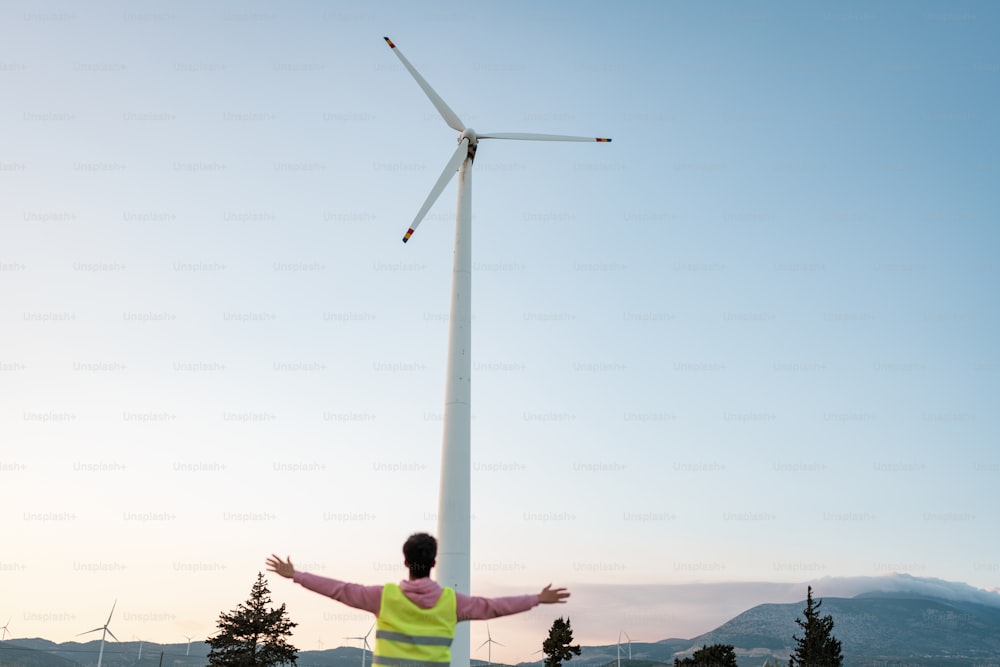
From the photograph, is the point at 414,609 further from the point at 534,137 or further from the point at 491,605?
the point at 534,137

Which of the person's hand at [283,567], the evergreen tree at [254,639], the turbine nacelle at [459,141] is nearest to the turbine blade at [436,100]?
the turbine nacelle at [459,141]

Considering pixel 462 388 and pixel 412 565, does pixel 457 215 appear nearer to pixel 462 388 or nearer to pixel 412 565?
pixel 462 388

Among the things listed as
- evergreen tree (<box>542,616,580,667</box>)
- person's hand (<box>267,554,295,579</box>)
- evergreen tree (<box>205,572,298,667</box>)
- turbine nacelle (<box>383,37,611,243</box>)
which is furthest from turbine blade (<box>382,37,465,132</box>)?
evergreen tree (<box>542,616,580,667</box>)

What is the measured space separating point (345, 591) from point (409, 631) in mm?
729

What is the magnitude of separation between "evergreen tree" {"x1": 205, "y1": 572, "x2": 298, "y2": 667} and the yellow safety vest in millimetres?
82587

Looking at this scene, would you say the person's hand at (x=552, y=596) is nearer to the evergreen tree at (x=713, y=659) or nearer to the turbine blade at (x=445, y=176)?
the turbine blade at (x=445, y=176)

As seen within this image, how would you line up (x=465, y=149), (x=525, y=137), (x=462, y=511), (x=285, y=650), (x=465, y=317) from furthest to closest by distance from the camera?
(x=285, y=650) < (x=525, y=137) < (x=465, y=149) < (x=465, y=317) < (x=462, y=511)

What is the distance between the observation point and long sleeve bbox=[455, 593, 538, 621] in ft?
25.5

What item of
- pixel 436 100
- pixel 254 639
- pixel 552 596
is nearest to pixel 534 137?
pixel 436 100

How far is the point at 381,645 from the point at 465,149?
3072 cm

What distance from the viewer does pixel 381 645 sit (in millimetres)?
7488

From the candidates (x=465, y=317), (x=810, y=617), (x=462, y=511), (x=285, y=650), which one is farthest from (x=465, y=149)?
(x=810, y=617)

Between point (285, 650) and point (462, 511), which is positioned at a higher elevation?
point (462, 511)

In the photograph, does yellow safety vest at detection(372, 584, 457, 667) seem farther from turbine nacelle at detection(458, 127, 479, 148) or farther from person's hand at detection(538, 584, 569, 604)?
turbine nacelle at detection(458, 127, 479, 148)
